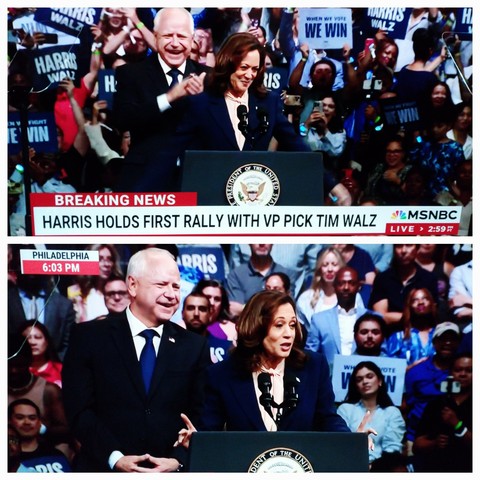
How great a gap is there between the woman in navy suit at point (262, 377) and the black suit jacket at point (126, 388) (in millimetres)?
97

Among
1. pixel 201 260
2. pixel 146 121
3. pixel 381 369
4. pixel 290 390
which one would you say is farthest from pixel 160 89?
pixel 381 369

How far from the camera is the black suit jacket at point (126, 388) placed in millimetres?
6055

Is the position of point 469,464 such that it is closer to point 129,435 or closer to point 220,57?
point 129,435

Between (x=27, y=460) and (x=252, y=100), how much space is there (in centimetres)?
213

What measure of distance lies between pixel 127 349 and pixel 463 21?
2.34 metres

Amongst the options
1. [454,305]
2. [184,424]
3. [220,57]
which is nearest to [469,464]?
[454,305]

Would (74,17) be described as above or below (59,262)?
above

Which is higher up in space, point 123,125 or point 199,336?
point 123,125

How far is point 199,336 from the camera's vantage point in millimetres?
6098

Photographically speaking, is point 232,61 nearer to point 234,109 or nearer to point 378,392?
point 234,109

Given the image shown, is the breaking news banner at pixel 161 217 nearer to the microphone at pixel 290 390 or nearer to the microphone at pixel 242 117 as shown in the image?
the microphone at pixel 242 117

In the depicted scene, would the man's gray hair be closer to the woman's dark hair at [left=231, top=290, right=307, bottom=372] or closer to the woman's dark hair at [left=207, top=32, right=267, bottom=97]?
the woman's dark hair at [left=207, top=32, right=267, bottom=97]

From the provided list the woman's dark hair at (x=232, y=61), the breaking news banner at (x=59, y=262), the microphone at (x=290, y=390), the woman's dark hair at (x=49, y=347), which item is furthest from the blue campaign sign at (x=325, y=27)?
the woman's dark hair at (x=49, y=347)

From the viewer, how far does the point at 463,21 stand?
621 cm
